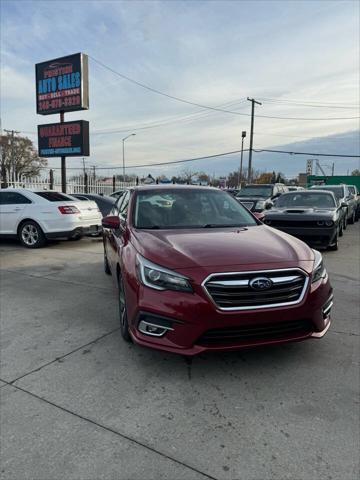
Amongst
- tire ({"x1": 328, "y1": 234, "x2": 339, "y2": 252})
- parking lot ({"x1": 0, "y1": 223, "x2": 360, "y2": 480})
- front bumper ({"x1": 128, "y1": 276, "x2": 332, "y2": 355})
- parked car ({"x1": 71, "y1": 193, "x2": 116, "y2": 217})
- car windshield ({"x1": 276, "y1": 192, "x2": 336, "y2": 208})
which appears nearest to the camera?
parking lot ({"x1": 0, "y1": 223, "x2": 360, "y2": 480})

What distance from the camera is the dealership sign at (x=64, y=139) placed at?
55.9 ft

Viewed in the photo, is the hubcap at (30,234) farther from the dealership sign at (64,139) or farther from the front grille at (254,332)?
the dealership sign at (64,139)

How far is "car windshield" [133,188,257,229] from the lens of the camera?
14.1ft

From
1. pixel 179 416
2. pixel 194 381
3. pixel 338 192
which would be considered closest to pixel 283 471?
pixel 179 416

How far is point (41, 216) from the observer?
9516 millimetres

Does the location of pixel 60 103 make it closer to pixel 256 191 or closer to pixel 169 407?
pixel 256 191

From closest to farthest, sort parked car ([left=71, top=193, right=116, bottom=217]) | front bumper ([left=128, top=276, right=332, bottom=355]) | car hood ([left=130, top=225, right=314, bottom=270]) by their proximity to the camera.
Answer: front bumper ([left=128, top=276, right=332, bottom=355]) < car hood ([left=130, top=225, right=314, bottom=270]) < parked car ([left=71, top=193, right=116, bottom=217])

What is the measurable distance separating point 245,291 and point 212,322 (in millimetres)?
348

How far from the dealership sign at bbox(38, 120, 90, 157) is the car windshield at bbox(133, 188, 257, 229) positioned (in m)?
13.3

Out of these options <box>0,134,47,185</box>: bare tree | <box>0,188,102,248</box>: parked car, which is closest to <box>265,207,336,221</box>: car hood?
<box>0,188,102,248</box>: parked car

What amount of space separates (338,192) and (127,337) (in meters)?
12.8

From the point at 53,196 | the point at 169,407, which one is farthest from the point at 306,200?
the point at 169,407

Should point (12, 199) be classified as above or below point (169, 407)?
above

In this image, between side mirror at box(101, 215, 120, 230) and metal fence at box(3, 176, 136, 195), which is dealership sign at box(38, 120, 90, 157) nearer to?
metal fence at box(3, 176, 136, 195)
